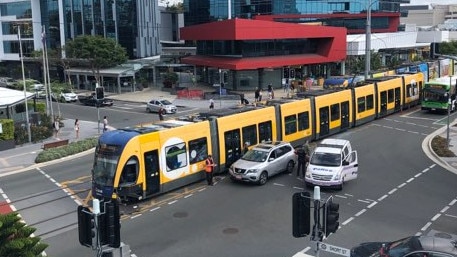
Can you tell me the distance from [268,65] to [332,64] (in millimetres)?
16794

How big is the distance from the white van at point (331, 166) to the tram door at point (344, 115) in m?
10.9

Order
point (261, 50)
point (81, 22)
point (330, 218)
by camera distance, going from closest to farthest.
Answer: point (330, 218)
point (261, 50)
point (81, 22)

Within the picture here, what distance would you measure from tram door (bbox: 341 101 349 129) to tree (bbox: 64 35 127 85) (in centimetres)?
4255

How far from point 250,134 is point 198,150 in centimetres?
384

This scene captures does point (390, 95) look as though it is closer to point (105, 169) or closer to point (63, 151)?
point (63, 151)

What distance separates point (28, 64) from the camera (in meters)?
92.4

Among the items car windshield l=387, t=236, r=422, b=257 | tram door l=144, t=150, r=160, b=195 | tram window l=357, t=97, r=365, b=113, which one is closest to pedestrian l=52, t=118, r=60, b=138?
tram door l=144, t=150, r=160, b=195

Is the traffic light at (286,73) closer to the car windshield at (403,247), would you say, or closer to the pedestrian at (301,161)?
the pedestrian at (301,161)

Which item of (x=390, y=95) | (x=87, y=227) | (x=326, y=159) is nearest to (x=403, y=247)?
(x=87, y=227)

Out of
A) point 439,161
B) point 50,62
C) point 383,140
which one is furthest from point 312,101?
point 50,62

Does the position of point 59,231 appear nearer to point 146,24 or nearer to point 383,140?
point 383,140

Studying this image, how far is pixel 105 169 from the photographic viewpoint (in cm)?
2072

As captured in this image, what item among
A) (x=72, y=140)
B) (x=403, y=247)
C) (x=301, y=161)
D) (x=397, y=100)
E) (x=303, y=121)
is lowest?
(x=72, y=140)

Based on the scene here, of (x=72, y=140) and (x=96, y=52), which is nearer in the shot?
(x=72, y=140)
